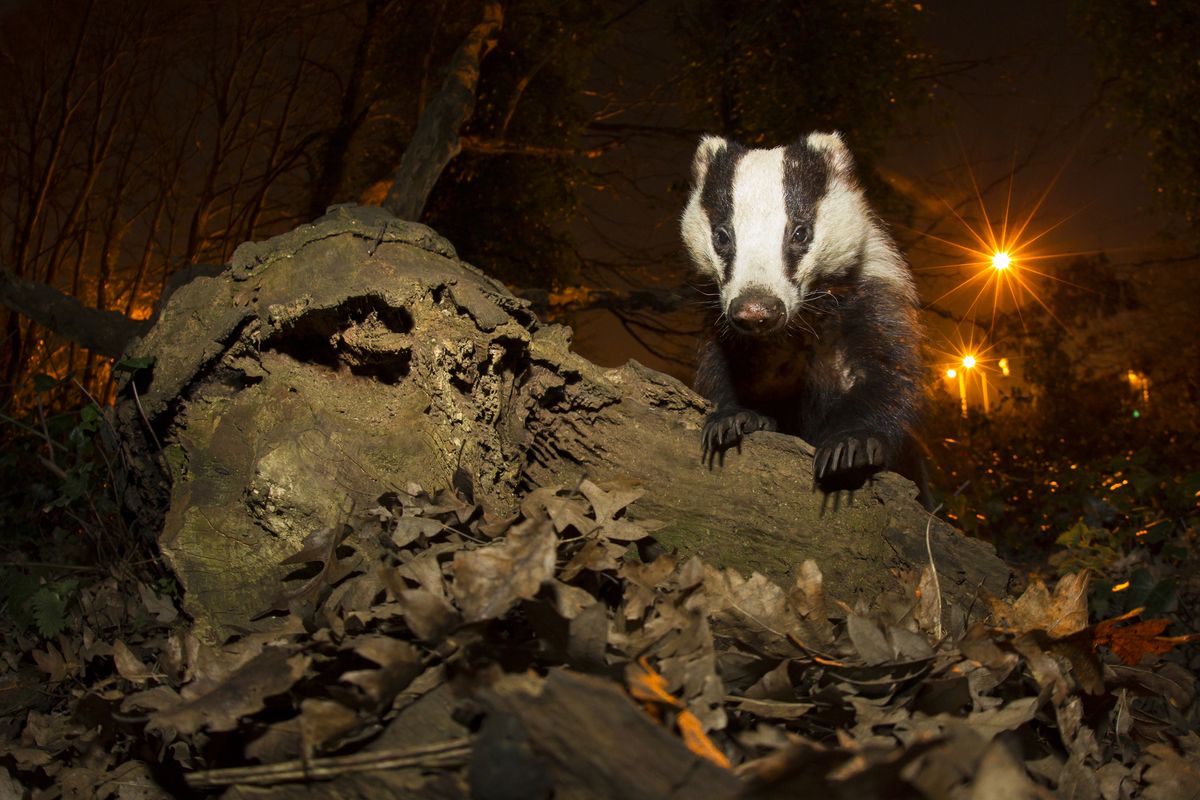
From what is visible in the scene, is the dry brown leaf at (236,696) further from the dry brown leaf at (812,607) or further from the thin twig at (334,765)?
the dry brown leaf at (812,607)

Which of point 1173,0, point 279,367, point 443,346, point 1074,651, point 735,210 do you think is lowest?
point 1074,651

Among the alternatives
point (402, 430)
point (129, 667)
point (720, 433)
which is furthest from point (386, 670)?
point (720, 433)

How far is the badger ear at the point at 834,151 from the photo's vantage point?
112 inches

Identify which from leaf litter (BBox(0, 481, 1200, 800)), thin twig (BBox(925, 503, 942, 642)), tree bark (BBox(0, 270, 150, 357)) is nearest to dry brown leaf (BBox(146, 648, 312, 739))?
leaf litter (BBox(0, 481, 1200, 800))

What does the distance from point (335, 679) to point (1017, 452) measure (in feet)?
19.4

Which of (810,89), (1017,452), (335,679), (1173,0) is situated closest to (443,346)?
(335,679)

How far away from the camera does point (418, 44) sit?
659 centimetres

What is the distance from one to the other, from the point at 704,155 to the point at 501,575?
2292mm

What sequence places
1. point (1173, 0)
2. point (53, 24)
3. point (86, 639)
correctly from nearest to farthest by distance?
point (86, 639), point (1173, 0), point (53, 24)

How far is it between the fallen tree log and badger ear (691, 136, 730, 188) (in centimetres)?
131

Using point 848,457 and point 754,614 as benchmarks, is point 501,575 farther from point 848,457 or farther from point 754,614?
point 848,457

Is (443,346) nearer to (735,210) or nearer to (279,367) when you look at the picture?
(279,367)

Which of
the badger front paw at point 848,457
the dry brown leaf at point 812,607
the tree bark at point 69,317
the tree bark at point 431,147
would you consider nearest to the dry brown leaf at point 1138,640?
the dry brown leaf at point 812,607

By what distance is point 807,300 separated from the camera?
8.45 feet
